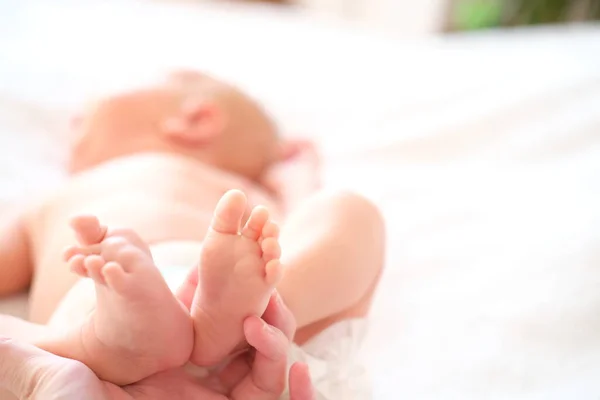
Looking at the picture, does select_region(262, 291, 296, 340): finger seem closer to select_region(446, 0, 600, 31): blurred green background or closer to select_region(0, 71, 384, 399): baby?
select_region(0, 71, 384, 399): baby

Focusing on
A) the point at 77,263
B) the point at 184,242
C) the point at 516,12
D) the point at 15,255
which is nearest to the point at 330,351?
the point at 184,242

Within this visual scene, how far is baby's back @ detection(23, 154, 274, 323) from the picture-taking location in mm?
802

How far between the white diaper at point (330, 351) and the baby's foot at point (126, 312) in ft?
0.39

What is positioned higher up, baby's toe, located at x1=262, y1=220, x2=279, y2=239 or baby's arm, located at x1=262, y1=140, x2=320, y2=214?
baby's toe, located at x1=262, y1=220, x2=279, y2=239

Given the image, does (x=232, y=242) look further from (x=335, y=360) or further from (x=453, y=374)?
(x=453, y=374)

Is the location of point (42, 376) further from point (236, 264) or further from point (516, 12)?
point (516, 12)

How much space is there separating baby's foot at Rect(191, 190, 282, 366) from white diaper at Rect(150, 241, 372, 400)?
118 millimetres

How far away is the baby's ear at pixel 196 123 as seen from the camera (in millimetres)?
1113

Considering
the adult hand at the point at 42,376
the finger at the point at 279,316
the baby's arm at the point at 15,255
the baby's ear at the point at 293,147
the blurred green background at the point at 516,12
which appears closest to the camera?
the adult hand at the point at 42,376

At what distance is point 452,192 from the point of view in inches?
45.2

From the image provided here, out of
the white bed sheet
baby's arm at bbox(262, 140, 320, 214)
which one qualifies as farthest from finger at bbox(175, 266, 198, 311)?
baby's arm at bbox(262, 140, 320, 214)

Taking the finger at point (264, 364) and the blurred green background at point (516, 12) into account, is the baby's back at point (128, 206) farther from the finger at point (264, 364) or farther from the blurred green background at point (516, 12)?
the blurred green background at point (516, 12)

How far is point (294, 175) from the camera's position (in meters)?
1.21

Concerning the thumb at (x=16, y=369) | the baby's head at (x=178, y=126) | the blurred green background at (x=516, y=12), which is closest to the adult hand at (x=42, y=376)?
the thumb at (x=16, y=369)
